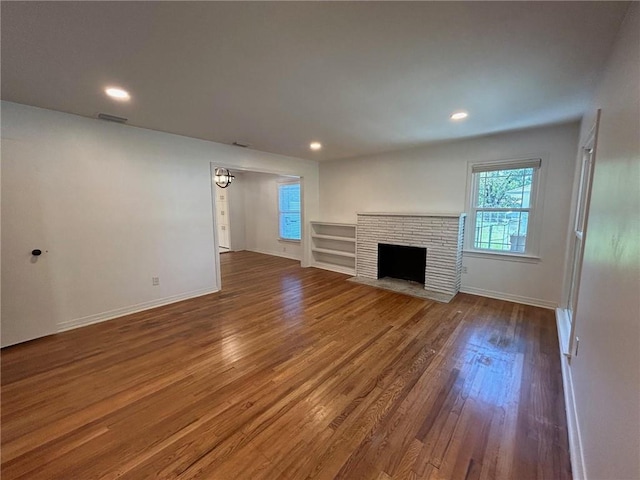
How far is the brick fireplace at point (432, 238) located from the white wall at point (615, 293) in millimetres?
2271

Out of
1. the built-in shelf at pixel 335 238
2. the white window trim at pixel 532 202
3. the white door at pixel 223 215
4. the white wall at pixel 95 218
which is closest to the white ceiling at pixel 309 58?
the white wall at pixel 95 218

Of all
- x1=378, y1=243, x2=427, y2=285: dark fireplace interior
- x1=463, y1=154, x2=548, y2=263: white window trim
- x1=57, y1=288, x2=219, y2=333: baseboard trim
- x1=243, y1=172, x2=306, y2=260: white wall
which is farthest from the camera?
x1=243, y1=172, x2=306, y2=260: white wall

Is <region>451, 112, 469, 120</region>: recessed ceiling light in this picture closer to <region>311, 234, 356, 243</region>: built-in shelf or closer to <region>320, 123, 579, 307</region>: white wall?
<region>320, 123, 579, 307</region>: white wall

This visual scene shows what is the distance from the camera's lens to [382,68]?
1.95 metres

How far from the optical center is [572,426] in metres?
1.62

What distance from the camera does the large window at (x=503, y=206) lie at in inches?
147

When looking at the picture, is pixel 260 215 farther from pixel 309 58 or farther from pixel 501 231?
pixel 309 58

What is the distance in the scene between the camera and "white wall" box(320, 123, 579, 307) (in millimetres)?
3480

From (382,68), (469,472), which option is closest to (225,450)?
(469,472)

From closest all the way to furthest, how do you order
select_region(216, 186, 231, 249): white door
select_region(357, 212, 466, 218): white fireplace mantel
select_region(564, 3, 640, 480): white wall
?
select_region(564, 3, 640, 480): white wall, select_region(357, 212, 466, 218): white fireplace mantel, select_region(216, 186, 231, 249): white door

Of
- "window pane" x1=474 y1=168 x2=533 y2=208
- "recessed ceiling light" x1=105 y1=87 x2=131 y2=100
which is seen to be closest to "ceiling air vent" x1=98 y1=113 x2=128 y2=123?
"recessed ceiling light" x1=105 y1=87 x2=131 y2=100

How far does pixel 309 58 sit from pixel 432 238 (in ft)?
11.0

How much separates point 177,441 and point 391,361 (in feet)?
5.72

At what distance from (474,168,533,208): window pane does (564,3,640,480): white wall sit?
212 centimetres
